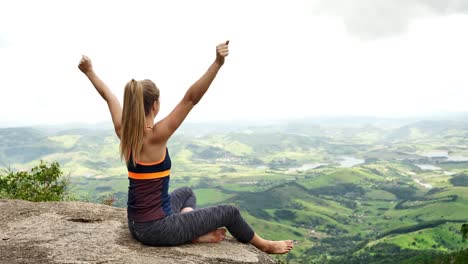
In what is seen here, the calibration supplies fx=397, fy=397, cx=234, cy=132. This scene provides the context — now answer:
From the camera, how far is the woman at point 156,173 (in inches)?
284

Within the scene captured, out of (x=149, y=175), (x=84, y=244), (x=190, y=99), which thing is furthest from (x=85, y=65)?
(x=84, y=244)

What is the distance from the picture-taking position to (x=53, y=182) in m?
32.4

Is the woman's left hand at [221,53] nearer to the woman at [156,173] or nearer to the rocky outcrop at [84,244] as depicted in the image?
the woman at [156,173]

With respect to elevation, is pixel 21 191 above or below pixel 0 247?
below

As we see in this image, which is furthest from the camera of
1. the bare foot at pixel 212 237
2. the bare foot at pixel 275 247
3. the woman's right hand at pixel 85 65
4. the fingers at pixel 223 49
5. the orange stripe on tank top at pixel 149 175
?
the bare foot at pixel 275 247

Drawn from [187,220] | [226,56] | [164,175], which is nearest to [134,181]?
[164,175]

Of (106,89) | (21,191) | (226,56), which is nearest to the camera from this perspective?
(226,56)

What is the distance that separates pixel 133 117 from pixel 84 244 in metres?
3.63

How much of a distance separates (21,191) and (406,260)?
182 m

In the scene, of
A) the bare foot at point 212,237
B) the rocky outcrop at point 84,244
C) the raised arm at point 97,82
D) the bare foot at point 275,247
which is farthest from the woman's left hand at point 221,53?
the bare foot at point 275,247

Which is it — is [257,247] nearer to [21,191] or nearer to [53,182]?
[21,191]

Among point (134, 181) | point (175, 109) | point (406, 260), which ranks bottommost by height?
point (406, 260)

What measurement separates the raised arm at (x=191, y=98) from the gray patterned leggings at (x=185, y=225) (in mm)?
2199

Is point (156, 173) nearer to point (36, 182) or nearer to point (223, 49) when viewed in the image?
point (223, 49)
